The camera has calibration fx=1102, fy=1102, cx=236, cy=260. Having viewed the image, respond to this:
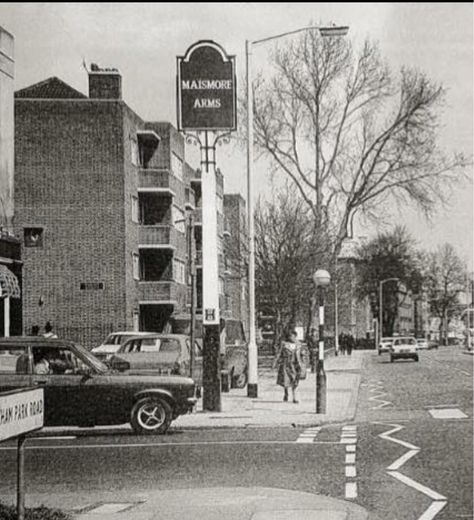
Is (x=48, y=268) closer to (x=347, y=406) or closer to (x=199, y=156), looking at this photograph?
(x=199, y=156)

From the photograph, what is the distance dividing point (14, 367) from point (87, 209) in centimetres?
243

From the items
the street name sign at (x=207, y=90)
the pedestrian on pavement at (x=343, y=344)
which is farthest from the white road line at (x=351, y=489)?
the pedestrian on pavement at (x=343, y=344)

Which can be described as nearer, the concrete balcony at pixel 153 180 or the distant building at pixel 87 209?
the distant building at pixel 87 209

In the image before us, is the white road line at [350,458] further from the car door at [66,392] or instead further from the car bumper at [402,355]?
the car bumper at [402,355]

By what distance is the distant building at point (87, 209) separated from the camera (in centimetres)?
721

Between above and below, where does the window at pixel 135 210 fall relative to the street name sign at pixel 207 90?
below

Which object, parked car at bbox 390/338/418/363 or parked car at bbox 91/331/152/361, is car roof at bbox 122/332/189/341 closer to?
parked car at bbox 91/331/152/361

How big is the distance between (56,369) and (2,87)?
541 centimetres

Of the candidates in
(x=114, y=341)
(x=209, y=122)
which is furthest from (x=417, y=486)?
(x=209, y=122)

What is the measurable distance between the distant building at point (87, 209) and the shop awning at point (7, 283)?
0.34ft

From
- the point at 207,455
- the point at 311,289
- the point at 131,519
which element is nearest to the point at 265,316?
the point at 311,289

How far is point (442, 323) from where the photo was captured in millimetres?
101812

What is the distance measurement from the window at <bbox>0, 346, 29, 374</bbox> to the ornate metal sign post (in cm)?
352

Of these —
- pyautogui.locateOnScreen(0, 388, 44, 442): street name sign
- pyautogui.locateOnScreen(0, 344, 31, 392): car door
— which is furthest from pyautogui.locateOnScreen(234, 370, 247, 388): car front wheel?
pyautogui.locateOnScreen(0, 388, 44, 442): street name sign
